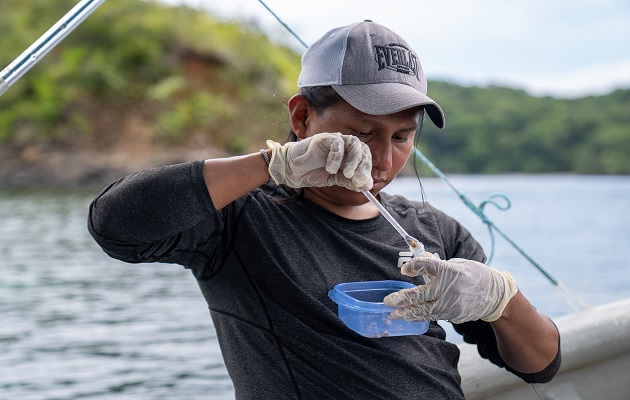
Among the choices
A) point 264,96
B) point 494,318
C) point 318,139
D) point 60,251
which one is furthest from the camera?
point 264,96

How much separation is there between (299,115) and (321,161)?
276mm

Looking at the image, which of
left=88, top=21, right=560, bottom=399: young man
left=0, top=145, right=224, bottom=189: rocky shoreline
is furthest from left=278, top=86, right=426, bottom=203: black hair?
left=0, top=145, right=224, bottom=189: rocky shoreline

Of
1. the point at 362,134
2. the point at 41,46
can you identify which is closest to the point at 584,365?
the point at 362,134

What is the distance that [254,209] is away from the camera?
59.0 inches

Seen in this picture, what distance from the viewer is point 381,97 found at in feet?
4.68

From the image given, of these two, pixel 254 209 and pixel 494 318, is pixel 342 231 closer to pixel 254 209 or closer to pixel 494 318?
pixel 254 209

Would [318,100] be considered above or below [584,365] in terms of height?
above

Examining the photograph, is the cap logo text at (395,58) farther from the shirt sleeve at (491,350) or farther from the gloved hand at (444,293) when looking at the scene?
the shirt sleeve at (491,350)

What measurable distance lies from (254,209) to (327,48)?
0.34 meters

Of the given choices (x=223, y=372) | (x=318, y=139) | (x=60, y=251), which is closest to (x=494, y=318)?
(x=318, y=139)

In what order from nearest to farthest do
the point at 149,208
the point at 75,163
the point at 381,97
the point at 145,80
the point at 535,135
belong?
the point at 149,208 → the point at 381,97 → the point at 75,163 → the point at 145,80 → the point at 535,135

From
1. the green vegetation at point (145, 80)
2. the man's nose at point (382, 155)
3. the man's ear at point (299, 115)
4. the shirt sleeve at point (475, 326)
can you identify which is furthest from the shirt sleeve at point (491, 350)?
the green vegetation at point (145, 80)

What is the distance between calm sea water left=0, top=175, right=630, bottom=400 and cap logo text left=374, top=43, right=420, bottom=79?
74 centimetres

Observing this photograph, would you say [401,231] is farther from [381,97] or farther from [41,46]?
[41,46]
